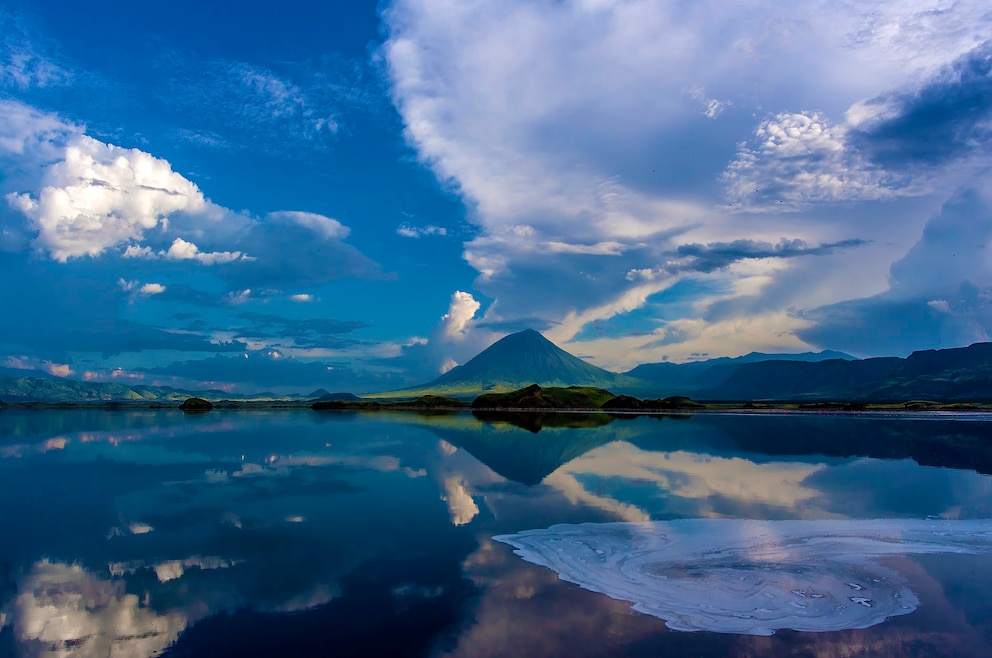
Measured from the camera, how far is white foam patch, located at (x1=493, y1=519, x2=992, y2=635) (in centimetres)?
1376

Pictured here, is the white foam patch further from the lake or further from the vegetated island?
the vegetated island

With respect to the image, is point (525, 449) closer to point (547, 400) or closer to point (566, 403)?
point (547, 400)

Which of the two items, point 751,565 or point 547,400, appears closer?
point 751,565

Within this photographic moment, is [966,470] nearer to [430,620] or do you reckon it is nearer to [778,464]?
[778,464]

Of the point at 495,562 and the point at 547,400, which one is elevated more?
the point at 547,400

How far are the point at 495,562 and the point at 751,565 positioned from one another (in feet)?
27.4

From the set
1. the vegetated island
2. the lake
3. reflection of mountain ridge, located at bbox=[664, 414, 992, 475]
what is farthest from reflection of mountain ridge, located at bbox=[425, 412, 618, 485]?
the vegetated island

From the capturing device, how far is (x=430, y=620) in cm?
1328

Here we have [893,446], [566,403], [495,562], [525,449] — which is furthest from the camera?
[566,403]

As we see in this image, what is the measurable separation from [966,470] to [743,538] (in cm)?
3290

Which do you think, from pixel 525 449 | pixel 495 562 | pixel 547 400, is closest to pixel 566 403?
pixel 547 400

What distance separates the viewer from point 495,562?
17938mm

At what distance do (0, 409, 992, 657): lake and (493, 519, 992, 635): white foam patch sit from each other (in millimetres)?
96

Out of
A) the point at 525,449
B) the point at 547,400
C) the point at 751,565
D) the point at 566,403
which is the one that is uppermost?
the point at 547,400
